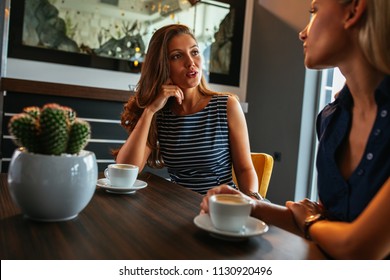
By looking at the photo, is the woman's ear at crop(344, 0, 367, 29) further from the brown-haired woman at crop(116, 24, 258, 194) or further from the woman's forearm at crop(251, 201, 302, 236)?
the brown-haired woman at crop(116, 24, 258, 194)

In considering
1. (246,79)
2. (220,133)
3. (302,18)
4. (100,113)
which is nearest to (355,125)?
(220,133)

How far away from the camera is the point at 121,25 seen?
12.2 ft

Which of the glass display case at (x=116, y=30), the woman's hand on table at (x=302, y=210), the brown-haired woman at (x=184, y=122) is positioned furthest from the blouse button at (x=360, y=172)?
the glass display case at (x=116, y=30)

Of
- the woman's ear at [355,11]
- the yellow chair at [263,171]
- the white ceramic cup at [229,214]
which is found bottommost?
the yellow chair at [263,171]

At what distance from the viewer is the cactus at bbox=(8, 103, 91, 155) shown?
761mm

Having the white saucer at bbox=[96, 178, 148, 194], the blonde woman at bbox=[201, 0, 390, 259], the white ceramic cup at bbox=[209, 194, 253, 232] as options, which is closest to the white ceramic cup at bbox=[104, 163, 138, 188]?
the white saucer at bbox=[96, 178, 148, 194]

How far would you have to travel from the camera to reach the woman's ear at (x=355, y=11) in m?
0.84

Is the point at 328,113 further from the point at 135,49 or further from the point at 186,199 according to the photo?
the point at 135,49

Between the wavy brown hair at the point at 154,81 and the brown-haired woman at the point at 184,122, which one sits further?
the wavy brown hair at the point at 154,81

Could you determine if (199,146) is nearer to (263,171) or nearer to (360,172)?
(263,171)

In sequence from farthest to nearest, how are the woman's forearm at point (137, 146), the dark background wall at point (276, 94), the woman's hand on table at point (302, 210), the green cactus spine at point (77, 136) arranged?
1. the dark background wall at point (276, 94)
2. the woman's forearm at point (137, 146)
3. the woman's hand on table at point (302, 210)
4. the green cactus spine at point (77, 136)

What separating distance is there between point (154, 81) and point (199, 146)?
395mm

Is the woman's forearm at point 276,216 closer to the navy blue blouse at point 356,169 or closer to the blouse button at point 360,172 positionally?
the navy blue blouse at point 356,169

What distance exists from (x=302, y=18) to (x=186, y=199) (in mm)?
3102
